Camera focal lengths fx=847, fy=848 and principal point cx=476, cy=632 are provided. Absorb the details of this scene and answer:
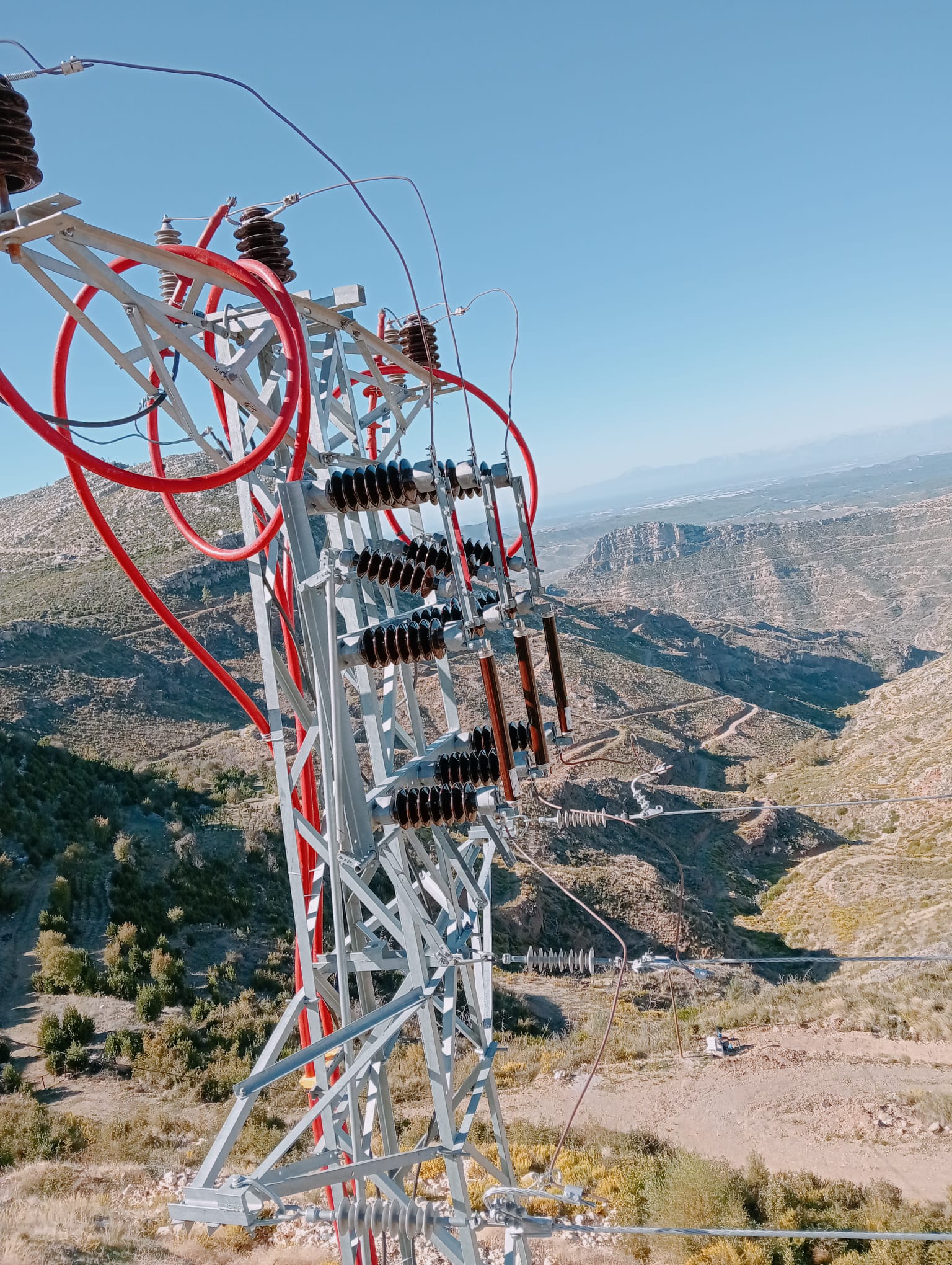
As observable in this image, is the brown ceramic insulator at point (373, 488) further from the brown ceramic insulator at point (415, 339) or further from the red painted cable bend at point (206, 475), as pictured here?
the brown ceramic insulator at point (415, 339)

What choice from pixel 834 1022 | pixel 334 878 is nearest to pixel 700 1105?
pixel 834 1022

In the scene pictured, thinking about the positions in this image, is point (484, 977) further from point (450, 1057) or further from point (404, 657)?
point (404, 657)

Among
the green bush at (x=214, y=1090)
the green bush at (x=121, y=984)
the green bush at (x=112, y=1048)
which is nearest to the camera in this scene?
the green bush at (x=214, y=1090)

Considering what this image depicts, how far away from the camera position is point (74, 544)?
53.3 metres

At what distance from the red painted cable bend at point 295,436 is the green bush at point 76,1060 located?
11005 mm

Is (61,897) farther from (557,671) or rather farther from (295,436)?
(557,671)

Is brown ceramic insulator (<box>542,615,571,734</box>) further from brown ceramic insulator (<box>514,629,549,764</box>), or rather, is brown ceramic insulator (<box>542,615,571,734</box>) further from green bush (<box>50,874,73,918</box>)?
green bush (<box>50,874,73,918</box>)

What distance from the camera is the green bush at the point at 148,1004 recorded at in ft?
50.8

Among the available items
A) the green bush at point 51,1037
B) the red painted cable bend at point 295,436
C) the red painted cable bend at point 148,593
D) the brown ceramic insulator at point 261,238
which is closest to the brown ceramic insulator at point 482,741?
the red painted cable bend at point 148,593

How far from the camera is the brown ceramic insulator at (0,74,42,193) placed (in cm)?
394

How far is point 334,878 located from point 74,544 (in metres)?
54.1

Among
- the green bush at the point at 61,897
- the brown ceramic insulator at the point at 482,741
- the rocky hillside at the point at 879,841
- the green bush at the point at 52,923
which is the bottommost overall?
the rocky hillside at the point at 879,841

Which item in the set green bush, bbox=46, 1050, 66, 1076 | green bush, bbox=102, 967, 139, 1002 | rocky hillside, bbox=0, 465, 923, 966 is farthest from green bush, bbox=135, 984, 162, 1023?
rocky hillside, bbox=0, 465, 923, 966

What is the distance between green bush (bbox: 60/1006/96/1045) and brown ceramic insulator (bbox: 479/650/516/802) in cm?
1257
